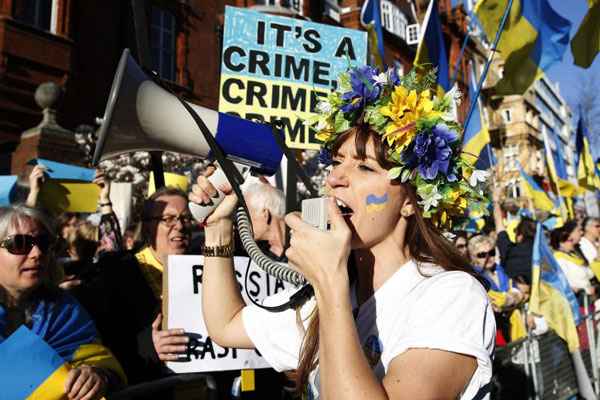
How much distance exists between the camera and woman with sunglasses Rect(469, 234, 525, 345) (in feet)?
14.4

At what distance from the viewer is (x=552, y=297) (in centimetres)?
480

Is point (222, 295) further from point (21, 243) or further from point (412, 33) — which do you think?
point (412, 33)

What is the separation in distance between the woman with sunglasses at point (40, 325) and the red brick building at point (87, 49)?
661cm

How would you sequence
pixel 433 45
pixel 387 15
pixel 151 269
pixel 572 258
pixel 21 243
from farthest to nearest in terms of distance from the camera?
pixel 387 15
pixel 572 258
pixel 433 45
pixel 151 269
pixel 21 243

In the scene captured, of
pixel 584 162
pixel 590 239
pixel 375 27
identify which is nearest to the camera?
pixel 375 27

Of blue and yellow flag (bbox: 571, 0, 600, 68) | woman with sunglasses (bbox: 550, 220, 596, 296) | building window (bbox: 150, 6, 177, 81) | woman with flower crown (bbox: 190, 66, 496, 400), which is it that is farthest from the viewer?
building window (bbox: 150, 6, 177, 81)

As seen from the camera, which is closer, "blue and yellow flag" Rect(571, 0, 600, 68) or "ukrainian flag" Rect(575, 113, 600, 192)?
"blue and yellow flag" Rect(571, 0, 600, 68)

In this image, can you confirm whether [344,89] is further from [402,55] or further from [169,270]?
[402,55]

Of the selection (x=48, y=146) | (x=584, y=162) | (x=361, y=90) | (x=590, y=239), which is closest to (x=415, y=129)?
(x=361, y=90)

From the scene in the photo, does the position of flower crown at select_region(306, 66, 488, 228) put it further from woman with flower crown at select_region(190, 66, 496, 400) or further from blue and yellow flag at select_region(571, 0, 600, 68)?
blue and yellow flag at select_region(571, 0, 600, 68)

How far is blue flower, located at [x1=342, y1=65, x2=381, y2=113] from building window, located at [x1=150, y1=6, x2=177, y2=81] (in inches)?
494

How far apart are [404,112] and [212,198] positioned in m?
0.75

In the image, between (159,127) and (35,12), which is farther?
(35,12)

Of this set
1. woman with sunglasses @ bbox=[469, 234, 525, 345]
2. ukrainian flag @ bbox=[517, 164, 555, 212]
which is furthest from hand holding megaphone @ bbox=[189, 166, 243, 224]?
ukrainian flag @ bbox=[517, 164, 555, 212]
